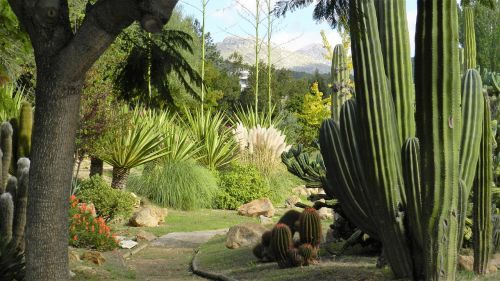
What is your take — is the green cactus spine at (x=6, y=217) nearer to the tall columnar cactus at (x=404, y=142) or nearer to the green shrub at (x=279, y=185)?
the tall columnar cactus at (x=404, y=142)

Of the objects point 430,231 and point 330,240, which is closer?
point 430,231

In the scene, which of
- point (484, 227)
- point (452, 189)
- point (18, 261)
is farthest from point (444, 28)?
point (18, 261)

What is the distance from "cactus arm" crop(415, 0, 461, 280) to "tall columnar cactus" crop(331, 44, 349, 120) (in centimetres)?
496

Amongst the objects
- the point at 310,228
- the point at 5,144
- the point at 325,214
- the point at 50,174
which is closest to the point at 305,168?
the point at 310,228

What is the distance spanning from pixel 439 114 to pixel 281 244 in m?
3.20

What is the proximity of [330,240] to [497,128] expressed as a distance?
2.74 meters

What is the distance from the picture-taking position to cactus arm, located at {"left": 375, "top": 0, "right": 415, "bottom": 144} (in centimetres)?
707

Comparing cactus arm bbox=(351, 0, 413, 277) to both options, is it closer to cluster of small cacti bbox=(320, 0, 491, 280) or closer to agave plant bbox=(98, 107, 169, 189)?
cluster of small cacti bbox=(320, 0, 491, 280)

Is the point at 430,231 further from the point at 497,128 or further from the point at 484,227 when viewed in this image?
the point at 497,128

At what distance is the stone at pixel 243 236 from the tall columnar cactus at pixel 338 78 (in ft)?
7.16

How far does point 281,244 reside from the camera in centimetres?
848

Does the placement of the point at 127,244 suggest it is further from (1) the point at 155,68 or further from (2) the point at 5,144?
(1) the point at 155,68

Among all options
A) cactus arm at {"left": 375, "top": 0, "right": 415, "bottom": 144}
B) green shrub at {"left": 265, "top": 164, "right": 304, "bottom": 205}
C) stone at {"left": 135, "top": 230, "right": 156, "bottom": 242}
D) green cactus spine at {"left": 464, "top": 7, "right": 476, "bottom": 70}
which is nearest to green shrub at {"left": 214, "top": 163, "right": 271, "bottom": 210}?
green shrub at {"left": 265, "top": 164, "right": 304, "bottom": 205}

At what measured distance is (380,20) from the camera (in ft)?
24.0
